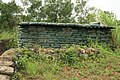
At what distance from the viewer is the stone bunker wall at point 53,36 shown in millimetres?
10172

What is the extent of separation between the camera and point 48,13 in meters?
19.6

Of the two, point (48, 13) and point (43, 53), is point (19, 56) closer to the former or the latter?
point (43, 53)

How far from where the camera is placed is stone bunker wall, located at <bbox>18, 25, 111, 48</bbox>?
33.4 feet

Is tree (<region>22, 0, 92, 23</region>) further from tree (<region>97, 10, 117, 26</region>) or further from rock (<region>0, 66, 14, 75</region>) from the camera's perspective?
rock (<region>0, 66, 14, 75</region>)

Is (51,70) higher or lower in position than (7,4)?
lower

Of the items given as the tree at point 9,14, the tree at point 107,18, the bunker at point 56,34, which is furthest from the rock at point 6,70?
the tree at point 9,14

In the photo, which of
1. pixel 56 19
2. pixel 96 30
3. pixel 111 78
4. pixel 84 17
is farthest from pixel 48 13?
pixel 111 78

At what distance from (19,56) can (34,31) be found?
1.69 m

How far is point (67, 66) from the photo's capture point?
8.60 metres

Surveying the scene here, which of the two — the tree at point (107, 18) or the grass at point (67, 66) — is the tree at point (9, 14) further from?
the grass at point (67, 66)

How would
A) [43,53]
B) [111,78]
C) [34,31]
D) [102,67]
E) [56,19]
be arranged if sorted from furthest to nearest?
[56,19]
[34,31]
[43,53]
[102,67]
[111,78]

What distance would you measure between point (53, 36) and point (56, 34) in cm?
11

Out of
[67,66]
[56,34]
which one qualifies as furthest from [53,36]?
[67,66]

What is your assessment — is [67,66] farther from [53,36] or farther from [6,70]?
[6,70]
